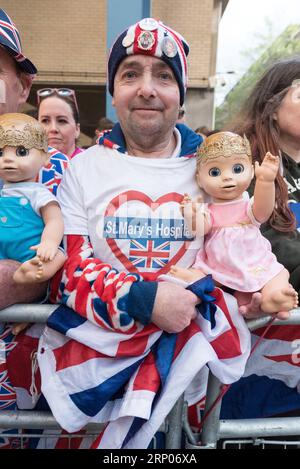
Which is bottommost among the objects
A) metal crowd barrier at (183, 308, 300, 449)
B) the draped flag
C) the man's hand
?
metal crowd barrier at (183, 308, 300, 449)

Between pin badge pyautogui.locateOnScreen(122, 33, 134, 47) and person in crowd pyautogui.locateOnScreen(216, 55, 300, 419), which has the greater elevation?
pin badge pyautogui.locateOnScreen(122, 33, 134, 47)

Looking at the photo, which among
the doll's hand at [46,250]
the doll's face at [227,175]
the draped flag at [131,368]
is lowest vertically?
the draped flag at [131,368]

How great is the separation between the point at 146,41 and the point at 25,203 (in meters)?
0.72

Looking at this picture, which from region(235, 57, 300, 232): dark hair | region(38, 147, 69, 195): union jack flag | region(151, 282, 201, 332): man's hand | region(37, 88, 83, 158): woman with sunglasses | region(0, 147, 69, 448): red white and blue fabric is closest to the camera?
region(151, 282, 201, 332): man's hand

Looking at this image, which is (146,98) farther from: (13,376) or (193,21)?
(193,21)

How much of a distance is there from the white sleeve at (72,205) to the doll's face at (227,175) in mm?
439

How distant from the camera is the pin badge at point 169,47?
1726mm

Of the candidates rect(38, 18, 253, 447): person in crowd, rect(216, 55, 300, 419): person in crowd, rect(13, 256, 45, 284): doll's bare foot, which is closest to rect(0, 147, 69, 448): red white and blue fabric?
rect(38, 18, 253, 447): person in crowd

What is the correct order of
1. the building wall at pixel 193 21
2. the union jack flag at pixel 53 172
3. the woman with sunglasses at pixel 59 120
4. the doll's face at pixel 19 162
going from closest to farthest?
the doll's face at pixel 19 162
the union jack flag at pixel 53 172
the woman with sunglasses at pixel 59 120
the building wall at pixel 193 21

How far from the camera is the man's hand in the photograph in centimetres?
145

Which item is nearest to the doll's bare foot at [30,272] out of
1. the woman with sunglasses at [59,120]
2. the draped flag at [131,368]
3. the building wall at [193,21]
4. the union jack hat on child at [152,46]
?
the draped flag at [131,368]

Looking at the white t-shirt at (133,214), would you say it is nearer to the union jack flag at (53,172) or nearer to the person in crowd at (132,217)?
the person in crowd at (132,217)

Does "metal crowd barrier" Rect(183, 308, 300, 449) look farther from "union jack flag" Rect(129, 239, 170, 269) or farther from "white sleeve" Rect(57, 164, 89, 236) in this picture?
"white sleeve" Rect(57, 164, 89, 236)

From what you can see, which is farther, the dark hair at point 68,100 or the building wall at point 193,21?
the building wall at point 193,21
